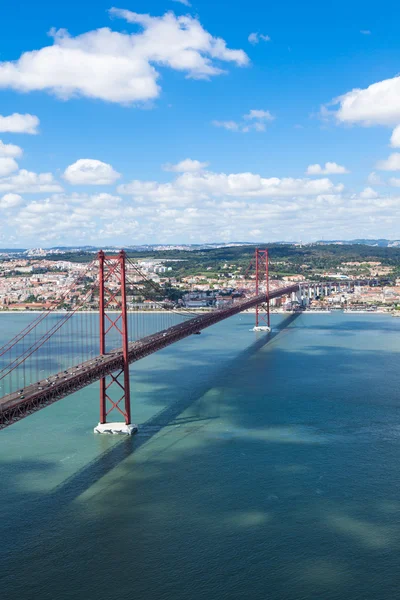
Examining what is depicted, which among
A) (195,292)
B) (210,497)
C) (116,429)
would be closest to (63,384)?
(116,429)

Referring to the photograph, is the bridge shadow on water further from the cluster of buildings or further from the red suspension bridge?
the cluster of buildings

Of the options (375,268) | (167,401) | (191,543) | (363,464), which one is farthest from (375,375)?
(375,268)

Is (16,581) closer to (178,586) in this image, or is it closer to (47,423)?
(178,586)

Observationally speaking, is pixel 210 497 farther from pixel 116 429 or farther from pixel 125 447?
pixel 116 429

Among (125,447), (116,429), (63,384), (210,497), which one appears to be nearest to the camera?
(210,497)

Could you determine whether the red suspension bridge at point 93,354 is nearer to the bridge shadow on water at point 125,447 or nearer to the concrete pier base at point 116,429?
the concrete pier base at point 116,429

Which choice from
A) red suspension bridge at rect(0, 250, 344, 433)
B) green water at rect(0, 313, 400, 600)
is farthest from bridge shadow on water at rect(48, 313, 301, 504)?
red suspension bridge at rect(0, 250, 344, 433)
